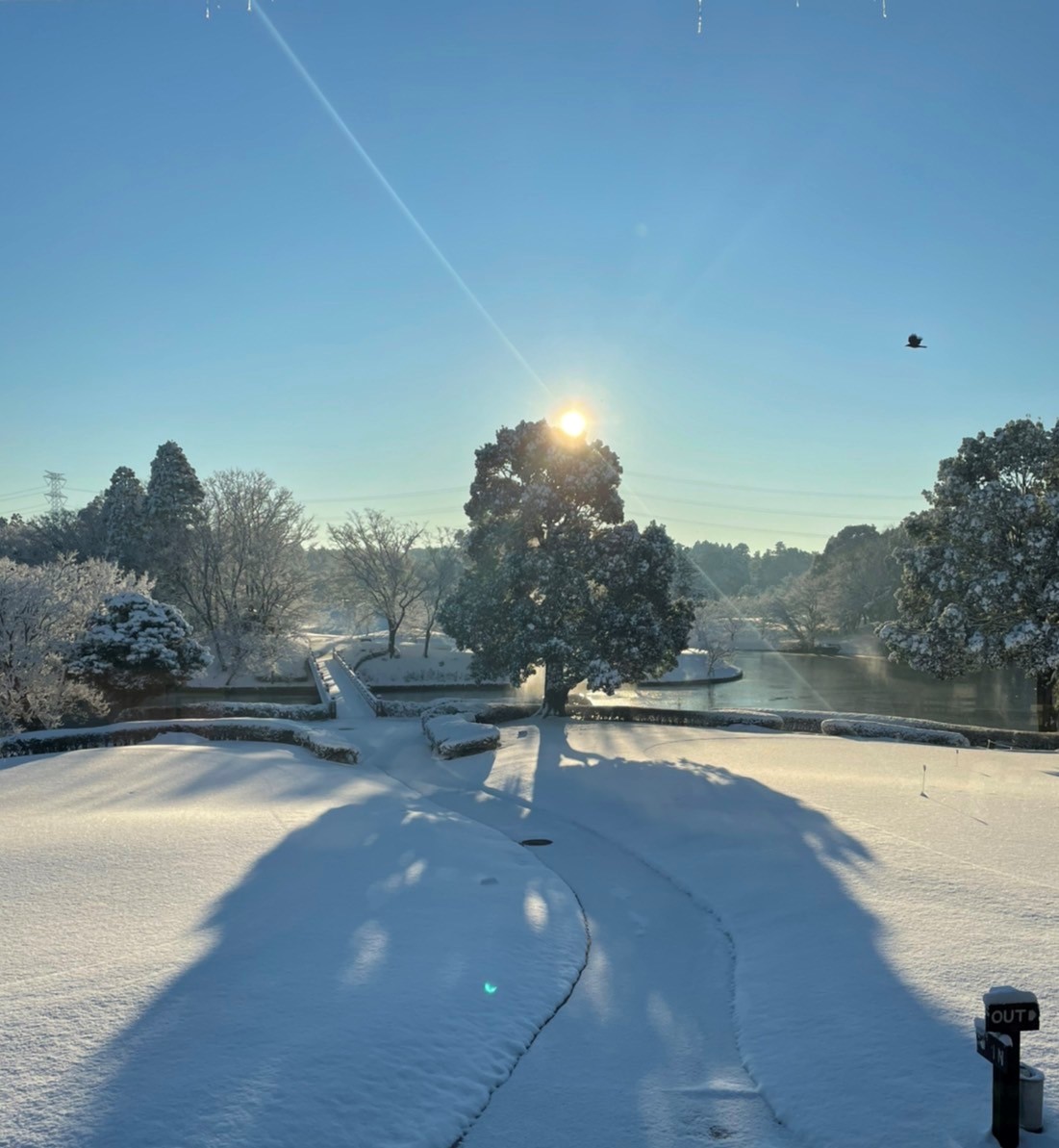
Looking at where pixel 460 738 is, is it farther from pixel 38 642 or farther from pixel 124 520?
pixel 124 520

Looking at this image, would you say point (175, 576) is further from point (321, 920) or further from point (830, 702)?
point (321, 920)

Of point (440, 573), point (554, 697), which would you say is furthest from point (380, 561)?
point (554, 697)

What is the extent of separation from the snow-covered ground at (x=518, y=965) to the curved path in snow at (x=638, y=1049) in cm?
3

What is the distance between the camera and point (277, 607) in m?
48.3

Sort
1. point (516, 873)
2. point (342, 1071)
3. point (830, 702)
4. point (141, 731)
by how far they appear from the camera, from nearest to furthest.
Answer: point (342, 1071) < point (516, 873) < point (141, 731) < point (830, 702)

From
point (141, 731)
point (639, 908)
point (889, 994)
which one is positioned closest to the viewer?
Result: point (889, 994)

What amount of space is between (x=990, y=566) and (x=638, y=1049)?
25600 mm

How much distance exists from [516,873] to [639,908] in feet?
6.90

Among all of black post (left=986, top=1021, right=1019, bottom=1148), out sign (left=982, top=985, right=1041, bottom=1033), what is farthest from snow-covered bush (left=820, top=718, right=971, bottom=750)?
out sign (left=982, top=985, right=1041, bottom=1033)

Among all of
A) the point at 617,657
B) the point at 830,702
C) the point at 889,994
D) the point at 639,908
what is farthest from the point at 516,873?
the point at 830,702

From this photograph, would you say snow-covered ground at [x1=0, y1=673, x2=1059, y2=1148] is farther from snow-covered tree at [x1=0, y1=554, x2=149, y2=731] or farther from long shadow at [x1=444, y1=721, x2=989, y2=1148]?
snow-covered tree at [x1=0, y1=554, x2=149, y2=731]

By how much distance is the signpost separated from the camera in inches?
192

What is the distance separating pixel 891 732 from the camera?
24547 millimetres

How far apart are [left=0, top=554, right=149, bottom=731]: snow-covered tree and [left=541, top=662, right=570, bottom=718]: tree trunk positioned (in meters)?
16.6
